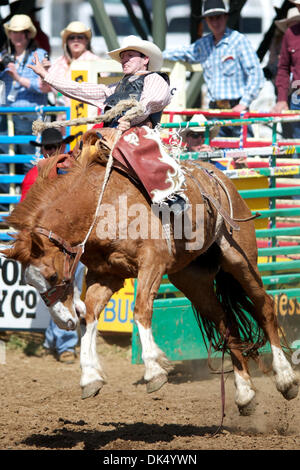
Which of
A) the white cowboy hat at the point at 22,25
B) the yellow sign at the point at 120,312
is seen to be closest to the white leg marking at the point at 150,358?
the yellow sign at the point at 120,312

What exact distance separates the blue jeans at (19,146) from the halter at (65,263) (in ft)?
12.1

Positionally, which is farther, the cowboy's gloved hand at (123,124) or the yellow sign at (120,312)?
the yellow sign at (120,312)

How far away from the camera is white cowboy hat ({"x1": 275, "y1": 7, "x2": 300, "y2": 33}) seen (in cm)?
880

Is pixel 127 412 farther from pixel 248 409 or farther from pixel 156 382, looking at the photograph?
pixel 156 382

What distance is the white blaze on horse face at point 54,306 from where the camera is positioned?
4629mm

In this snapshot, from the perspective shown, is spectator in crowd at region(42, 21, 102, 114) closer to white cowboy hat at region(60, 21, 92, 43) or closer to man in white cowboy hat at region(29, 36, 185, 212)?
white cowboy hat at region(60, 21, 92, 43)

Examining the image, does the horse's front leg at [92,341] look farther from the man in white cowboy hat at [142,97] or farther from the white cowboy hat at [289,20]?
the white cowboy hat at [289,20]

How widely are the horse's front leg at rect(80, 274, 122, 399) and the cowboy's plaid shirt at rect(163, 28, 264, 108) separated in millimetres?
4034

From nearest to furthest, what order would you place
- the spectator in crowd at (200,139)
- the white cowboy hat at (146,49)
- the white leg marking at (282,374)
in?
the white cowboy hat at (146,49) < the white leg marking at (282,374) < the spectator in crowd at (200,139)

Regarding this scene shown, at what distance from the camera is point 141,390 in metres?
6.85

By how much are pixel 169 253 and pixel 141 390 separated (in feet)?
7.19

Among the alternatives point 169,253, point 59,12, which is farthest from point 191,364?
point 59,12

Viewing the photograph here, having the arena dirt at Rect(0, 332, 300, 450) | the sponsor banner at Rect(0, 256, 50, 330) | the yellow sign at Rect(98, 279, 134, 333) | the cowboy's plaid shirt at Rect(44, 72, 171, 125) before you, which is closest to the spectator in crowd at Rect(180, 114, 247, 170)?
the yellow sign at Rect(98, 279, 134, 333)
